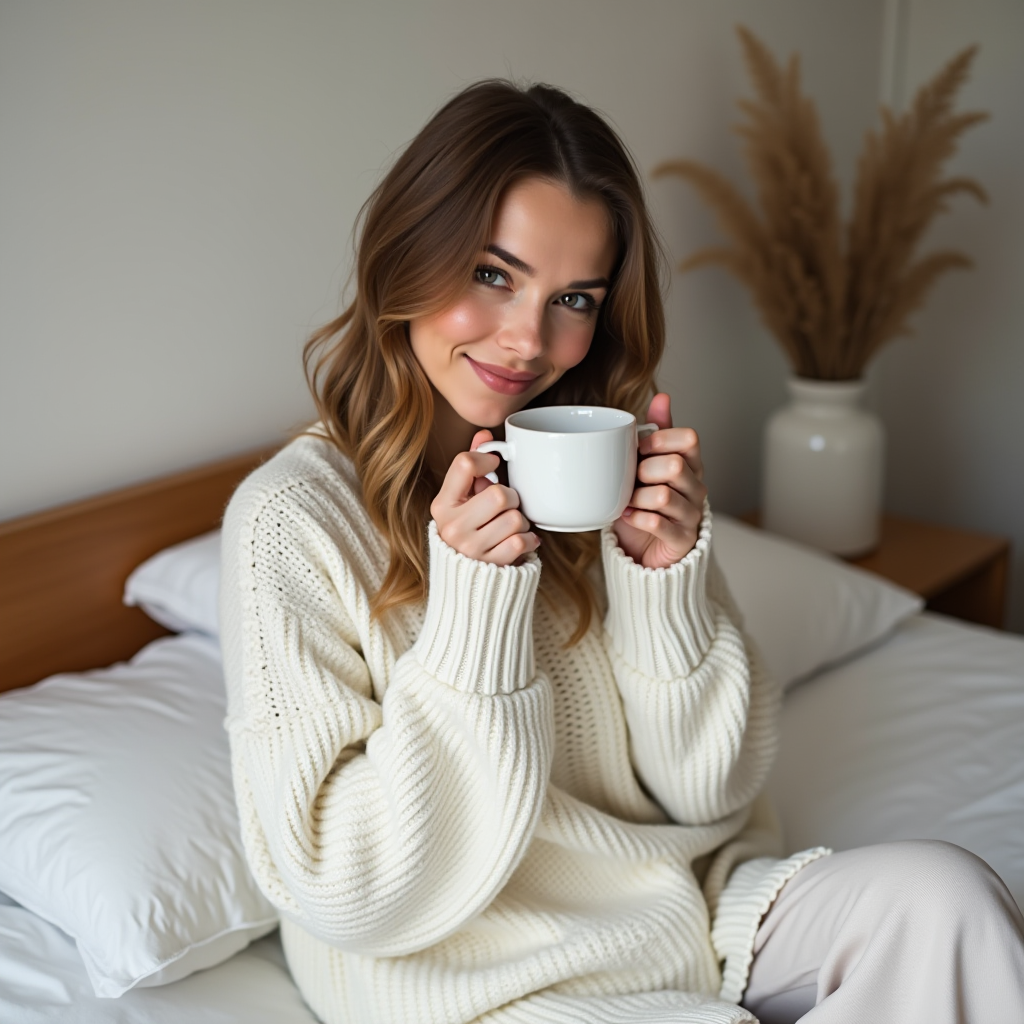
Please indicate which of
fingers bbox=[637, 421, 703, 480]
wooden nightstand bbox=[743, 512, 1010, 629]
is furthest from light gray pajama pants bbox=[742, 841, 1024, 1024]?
wooden nightstand bbox=[743, 512, 1010, 629]

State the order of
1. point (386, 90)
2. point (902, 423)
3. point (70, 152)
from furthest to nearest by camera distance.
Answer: point (902, 423) → point (386, 90) → point (70, 152)

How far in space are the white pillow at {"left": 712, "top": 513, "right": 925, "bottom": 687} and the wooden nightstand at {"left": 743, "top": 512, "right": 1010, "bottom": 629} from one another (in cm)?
33

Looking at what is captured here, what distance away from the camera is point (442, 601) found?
2.93 feet

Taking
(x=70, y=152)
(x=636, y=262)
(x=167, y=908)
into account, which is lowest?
(x=167, y=908)

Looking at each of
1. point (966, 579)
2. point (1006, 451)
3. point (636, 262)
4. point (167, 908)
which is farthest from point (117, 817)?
point (1006, 451)

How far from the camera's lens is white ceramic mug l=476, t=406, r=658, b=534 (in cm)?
81

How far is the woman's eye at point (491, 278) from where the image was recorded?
3.22 ft

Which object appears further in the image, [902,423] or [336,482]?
[902,423]

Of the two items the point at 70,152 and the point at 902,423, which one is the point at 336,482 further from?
the point at 902,423

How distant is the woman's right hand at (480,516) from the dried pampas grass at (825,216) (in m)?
1.38

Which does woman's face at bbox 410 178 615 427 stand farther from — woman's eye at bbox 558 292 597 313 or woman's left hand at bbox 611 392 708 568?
woman's left hand at bbox 611 392 708 568

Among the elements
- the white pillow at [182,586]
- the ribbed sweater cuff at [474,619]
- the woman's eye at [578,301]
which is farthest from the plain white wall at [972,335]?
the ribbed sweater cuff at [474,619]

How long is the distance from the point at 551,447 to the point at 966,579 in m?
1.83

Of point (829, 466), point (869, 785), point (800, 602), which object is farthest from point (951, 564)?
point (869, 785)
